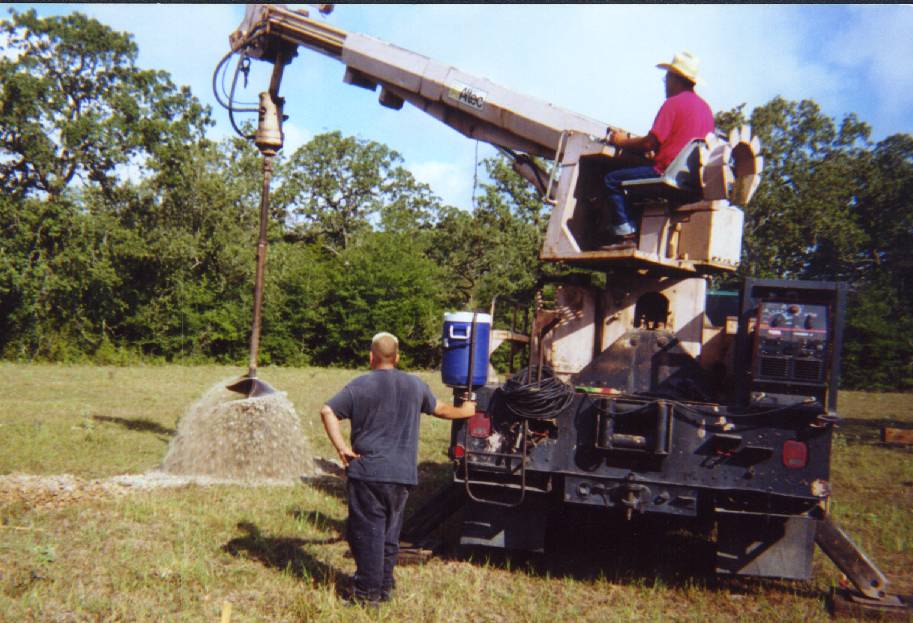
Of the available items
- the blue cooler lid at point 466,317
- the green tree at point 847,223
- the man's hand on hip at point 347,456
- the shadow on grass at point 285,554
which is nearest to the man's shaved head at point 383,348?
the blue cooler lid at point 466,317

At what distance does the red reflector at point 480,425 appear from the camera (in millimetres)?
5121

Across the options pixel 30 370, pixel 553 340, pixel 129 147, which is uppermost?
pixel 129 147

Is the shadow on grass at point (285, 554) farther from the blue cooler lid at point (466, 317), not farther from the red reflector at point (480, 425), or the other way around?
the blue cooler lid at point (466, 317)

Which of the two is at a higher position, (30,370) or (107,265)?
(107,265)

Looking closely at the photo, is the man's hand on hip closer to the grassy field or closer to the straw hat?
the grassy field

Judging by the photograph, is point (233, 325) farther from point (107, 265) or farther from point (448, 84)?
point (448, 84)

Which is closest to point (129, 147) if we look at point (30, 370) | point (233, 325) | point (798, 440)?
point (233, 325)

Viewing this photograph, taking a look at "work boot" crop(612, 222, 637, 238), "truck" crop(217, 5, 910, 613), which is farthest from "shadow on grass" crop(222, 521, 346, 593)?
"work boot" crop(612, 222, 637, 238)

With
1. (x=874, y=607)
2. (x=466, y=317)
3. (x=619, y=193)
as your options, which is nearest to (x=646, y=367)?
(x=619, y=193)

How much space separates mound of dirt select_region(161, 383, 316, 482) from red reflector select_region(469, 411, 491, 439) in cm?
354

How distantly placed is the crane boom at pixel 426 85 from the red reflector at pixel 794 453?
281 cm

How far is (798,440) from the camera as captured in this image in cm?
475

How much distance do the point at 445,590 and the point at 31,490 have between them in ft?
13.0

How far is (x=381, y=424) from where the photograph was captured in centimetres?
467
